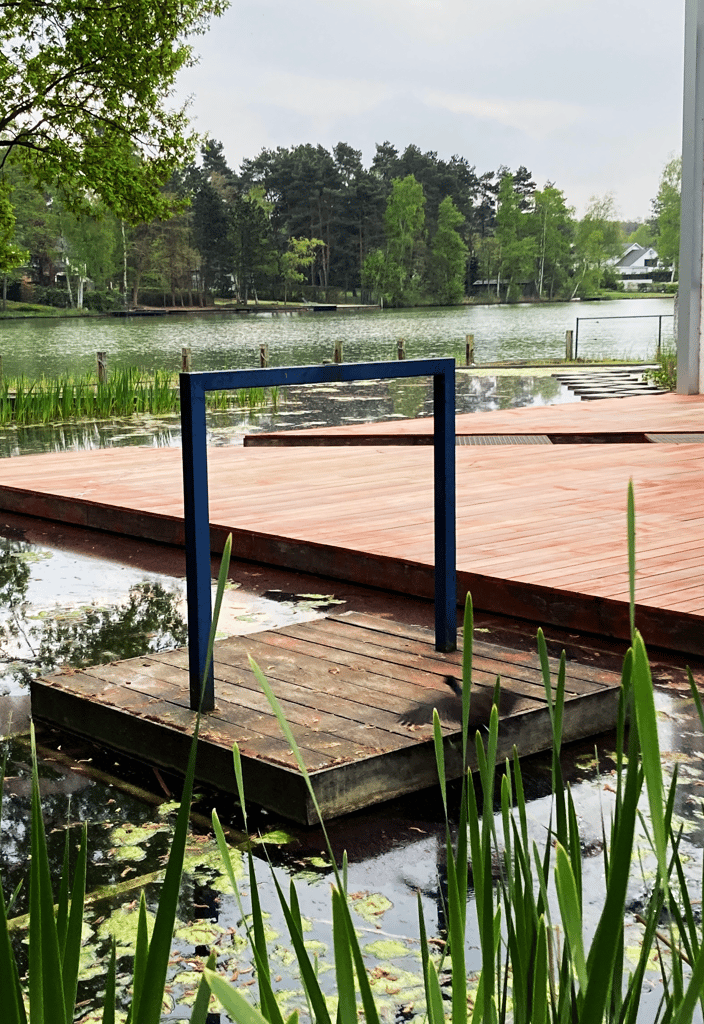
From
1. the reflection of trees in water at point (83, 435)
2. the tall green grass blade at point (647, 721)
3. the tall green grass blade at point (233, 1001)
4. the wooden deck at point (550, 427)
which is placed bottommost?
the reflection of trees in water at point (83, 435)

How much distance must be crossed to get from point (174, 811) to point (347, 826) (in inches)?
14.0

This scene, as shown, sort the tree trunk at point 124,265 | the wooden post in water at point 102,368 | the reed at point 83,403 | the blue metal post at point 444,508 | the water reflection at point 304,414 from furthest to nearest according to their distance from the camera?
the tree trunk at point 124,265, the wooden post in water at point 102,368, the reed at point 83,403, the water reflection at point 304,414, the blue metal post at point 444,508

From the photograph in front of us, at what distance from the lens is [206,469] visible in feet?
7.80

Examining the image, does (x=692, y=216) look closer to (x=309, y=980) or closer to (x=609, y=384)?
(x=609, y=384)

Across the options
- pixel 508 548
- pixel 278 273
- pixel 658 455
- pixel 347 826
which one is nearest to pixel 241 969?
pixel 347 826

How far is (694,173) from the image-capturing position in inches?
366

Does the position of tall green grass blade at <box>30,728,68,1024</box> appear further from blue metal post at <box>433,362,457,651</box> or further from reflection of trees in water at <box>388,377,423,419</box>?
reflection of trees in water at <box>388,377,423,419</box>

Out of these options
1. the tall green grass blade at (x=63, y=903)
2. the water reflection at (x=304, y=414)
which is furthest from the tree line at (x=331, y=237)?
the tall green grass blade at (x=63, y=903)

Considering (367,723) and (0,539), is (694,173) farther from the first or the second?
(367,723)

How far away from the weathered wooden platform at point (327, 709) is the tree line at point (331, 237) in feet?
182

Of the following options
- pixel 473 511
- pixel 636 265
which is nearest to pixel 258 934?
pixel 473 511

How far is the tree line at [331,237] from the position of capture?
2296 inches

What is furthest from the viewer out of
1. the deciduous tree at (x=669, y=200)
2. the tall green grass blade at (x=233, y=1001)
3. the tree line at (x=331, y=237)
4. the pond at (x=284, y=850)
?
the tree line at (x=331, y=237)

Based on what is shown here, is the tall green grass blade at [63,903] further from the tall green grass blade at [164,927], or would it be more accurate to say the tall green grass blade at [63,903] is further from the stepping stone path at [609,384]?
the stepping stone path at [609,384]
